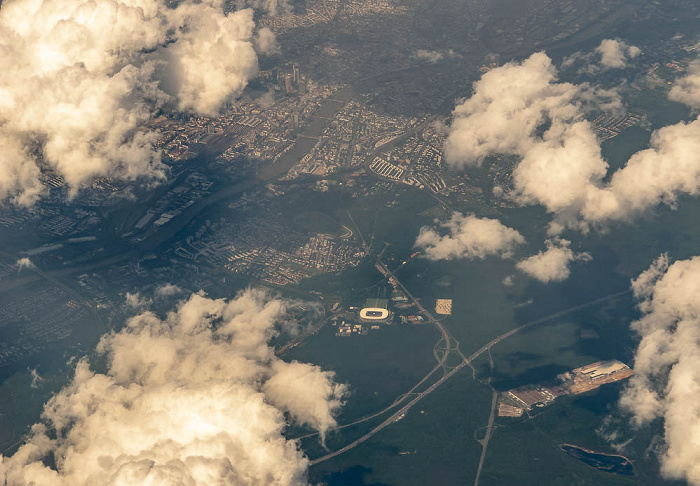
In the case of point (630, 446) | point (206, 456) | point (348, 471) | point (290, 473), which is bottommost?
point (630, 446)

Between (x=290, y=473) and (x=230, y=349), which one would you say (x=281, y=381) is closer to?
(x=230, y=349)

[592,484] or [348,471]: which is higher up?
[348,471]

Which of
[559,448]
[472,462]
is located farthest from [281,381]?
[559,448]

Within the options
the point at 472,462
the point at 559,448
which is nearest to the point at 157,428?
the point at 472,462

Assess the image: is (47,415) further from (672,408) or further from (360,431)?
(672,408)

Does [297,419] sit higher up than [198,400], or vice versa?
[198,400]

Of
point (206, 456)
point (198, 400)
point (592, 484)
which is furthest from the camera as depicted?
point (592, 484)

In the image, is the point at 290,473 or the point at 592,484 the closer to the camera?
the point at 290,473

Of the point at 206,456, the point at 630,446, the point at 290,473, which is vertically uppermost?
the point at 206,456

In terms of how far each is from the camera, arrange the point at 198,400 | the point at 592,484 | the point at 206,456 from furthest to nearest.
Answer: the point at 592,484
the point at 198,400
the point at 206,456
